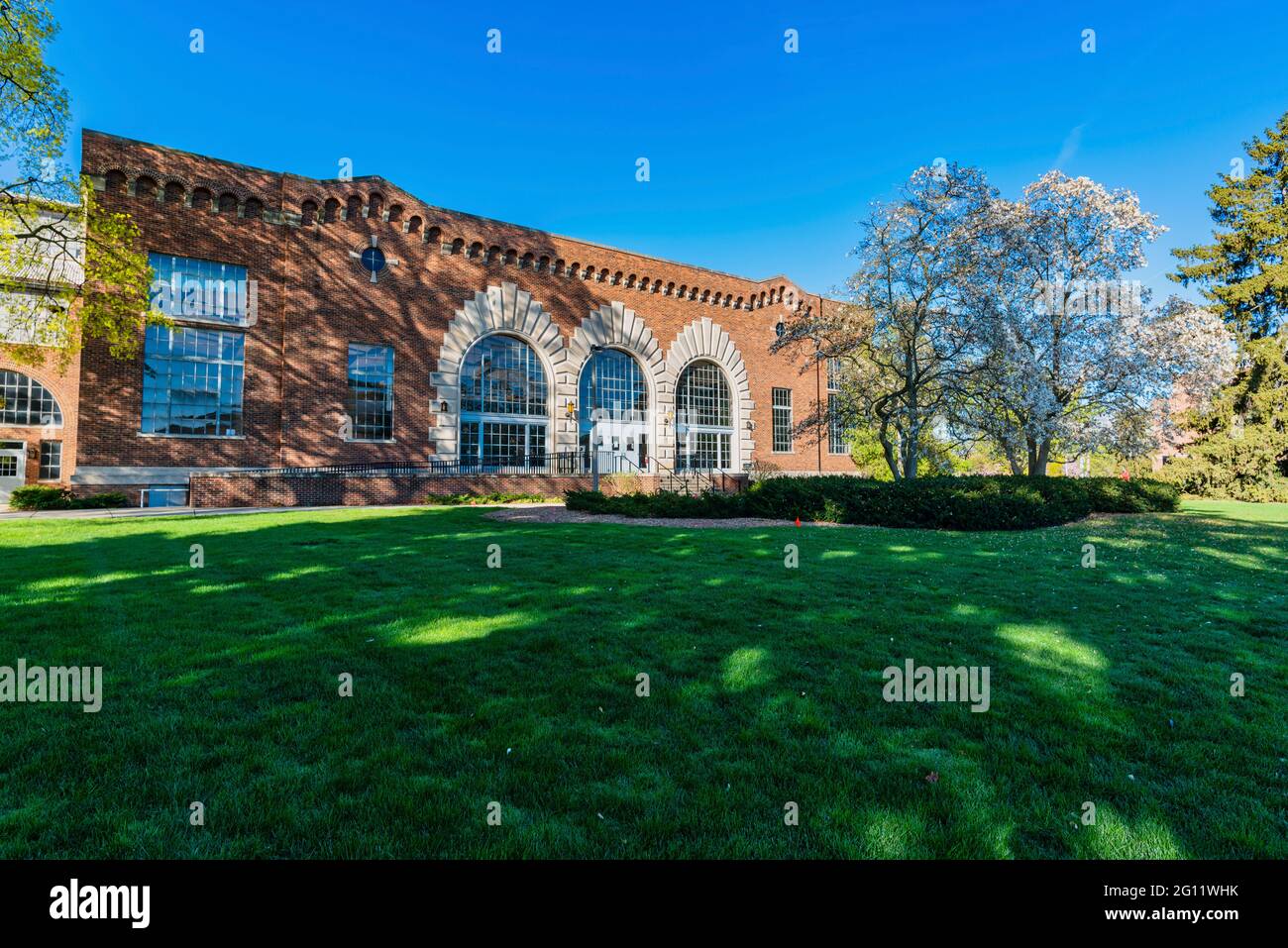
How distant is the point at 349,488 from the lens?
949 inches

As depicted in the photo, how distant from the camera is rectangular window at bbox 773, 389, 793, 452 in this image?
41125mm

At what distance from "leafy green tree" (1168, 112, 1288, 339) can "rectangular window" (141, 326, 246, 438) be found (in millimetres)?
51737

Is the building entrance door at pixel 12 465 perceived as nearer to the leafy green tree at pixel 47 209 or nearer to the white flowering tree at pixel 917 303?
the leafy green tree at pixel 47 209

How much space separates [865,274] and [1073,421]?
369 inches

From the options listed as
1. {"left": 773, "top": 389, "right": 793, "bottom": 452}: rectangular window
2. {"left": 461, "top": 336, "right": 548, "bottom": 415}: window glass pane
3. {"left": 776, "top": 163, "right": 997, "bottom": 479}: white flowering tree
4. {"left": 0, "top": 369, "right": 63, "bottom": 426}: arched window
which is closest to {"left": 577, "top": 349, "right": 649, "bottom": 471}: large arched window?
{"left": 461, "top": 336, "right": 548, "bottom": 415}: window glass pane

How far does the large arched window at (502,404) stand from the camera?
30.2 metres

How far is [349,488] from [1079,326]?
94.5 feet

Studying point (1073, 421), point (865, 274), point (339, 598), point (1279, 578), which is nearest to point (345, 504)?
point (339, 598)

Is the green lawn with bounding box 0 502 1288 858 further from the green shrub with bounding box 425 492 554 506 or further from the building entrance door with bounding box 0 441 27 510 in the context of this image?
the building entrance door with bounding box 0 441 27 510

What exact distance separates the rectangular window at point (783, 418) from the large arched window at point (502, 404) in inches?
664

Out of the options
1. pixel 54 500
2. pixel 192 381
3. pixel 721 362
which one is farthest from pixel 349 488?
pixel 721 362

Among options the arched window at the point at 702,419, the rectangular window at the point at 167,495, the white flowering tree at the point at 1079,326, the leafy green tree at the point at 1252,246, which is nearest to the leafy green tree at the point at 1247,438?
the leafy green tree at the point at 1252,246

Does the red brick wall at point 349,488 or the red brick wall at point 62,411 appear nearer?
the red brick wall at point 349,488
